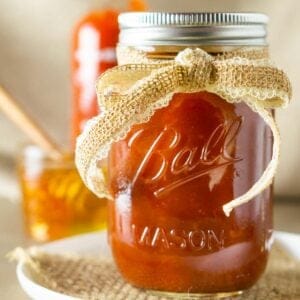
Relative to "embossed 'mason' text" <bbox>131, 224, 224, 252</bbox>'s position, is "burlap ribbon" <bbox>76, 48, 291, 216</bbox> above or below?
above

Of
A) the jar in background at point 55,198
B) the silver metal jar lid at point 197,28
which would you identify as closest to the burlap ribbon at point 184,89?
the silver metal jar lid at point 197,28

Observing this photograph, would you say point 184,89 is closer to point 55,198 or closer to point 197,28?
point 197,28

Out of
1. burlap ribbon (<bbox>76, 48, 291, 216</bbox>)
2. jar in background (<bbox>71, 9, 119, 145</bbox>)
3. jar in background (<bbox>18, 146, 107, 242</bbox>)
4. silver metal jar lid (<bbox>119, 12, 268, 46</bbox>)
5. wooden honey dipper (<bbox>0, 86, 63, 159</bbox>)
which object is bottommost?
jar in background (<bbox>18, 146, 107, 242</bbox>)

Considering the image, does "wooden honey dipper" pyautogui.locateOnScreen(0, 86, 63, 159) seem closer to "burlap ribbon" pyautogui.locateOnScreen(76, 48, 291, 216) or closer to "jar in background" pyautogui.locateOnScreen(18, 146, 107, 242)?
"jar in background" pyautogui.locateOnScreen(18, 146, 107, 242)

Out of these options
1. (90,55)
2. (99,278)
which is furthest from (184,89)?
(90,55)

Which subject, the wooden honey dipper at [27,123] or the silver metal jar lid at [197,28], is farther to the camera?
the wooden honey dipper at [27,123]

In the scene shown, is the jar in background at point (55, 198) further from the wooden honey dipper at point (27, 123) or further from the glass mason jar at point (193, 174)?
the glass mason jar at point (193, 174)

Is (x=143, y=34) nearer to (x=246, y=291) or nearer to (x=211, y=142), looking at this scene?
(x=211, y=142)

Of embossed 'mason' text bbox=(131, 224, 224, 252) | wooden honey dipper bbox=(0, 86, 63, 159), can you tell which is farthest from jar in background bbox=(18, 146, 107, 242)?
embossed 'mason' text bbox=(131, 224, 224, 252)
